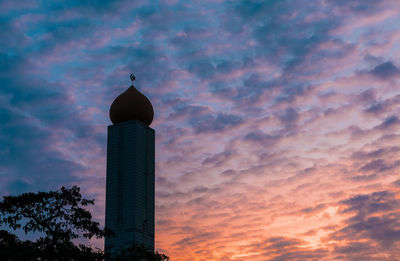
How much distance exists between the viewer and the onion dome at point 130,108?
17262cm

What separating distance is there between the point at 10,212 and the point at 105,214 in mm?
125132

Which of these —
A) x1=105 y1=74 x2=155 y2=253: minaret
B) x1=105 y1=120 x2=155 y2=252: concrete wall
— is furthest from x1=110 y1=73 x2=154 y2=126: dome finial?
x1=105 y1=120 x2=155 y2=252: concrete wall

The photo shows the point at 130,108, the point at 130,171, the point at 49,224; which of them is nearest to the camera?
the point at 49,224

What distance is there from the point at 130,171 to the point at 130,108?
2138 centimetres

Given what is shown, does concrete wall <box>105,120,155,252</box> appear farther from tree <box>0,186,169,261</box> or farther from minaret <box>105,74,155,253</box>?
tree <box>0,186,169,261</box>

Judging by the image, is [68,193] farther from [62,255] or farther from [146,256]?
[146,256]

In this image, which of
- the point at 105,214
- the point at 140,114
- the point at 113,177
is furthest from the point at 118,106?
the point at 105,214

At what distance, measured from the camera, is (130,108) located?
172500mm

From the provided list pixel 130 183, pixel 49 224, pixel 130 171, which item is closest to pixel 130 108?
pixel 130 171

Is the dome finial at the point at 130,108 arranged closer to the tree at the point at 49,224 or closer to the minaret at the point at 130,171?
the minaret at the point at 130,171

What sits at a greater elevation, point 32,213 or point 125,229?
point 125,229

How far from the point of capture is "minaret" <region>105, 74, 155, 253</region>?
158500 millimetres

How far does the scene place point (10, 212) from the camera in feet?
134

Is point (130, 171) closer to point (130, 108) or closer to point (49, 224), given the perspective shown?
point (130, 108)
